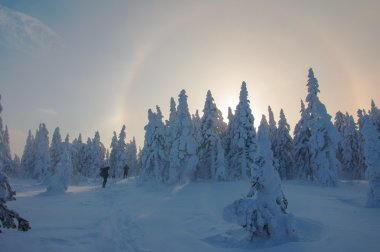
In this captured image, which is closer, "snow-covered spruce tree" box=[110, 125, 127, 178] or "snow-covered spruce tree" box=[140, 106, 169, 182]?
"snow-covered spruce tree" box=[140, 106, 169, 182]

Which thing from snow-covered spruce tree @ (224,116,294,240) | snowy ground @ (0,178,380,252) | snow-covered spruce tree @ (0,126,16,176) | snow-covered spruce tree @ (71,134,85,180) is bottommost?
snowy ground @ (0,178,380,252)

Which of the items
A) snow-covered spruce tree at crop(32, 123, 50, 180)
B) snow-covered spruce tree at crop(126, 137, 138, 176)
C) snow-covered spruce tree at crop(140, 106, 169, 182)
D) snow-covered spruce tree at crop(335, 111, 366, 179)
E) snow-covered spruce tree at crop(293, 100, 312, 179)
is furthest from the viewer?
snow-covered spruce tree at crop(126, 137, 138, 176)

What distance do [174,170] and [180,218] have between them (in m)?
24.9

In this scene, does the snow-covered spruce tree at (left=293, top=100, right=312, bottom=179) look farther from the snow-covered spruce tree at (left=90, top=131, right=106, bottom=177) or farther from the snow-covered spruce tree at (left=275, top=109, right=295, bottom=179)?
the snow-covered spruce tree at (left=90, top=131, right=106, bottom=177)

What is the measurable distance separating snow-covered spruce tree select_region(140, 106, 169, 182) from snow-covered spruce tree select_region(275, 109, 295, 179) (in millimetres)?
22720

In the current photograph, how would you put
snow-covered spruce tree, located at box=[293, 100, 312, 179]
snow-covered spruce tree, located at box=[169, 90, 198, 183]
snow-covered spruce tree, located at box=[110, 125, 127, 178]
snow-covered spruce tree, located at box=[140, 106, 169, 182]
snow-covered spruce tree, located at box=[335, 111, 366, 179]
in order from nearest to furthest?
snow-covered spruce tree, located at box=[169, 90, 198, 183]
snow-covered spruce tree, located at box=[140, 106, 169, 182]
snow-covered spruce tree, located at box=[293, 100, 312, 179]
snow-covered spruce tree, located at box=[335, 111, 366, 179]
snow-covered spruce tree, located at box=[110, 125, 127, 178]

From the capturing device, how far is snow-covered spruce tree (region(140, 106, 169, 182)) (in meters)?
42.6

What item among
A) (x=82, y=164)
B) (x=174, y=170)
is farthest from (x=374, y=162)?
(x=82, y=164)

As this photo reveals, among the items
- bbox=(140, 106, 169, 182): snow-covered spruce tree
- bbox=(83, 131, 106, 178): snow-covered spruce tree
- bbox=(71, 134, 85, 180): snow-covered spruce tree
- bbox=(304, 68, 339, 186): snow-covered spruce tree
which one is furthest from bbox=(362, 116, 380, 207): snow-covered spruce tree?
bbox=(71, 134, 85, 180): snow-covered spruce tree

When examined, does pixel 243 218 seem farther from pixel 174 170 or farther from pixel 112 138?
pixel 112 138

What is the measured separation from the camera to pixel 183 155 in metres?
41.6

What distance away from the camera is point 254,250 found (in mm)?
11070

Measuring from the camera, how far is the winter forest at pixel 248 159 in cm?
1253

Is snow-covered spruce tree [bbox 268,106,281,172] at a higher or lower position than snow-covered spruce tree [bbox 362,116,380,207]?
higher
